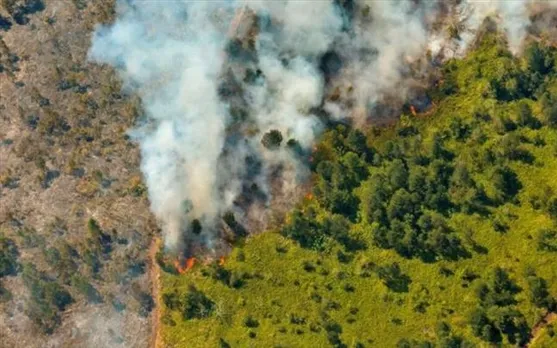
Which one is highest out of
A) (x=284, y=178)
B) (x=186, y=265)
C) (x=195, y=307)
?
(x=284, y=178)

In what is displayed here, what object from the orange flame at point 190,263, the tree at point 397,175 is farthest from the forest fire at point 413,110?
the orange flame at point 190,263

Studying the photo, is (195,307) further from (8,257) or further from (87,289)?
(8,257)

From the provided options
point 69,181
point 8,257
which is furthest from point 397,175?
point 8,257

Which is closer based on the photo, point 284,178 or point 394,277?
point 394,277

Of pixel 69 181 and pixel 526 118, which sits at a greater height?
pixel 526 118

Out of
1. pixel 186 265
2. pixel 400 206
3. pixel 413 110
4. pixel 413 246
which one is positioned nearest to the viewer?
pixel 413 246

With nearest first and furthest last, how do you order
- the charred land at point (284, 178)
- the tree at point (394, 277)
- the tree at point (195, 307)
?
the charred land at point (284, 178) < the tree at point (394, 277) < the tree at point (195, 307)

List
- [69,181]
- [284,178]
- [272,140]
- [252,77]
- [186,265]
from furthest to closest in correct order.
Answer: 1. [252,77]
2. [69,181]
3. [284,178]
4. [272,140]
5. [186,265]

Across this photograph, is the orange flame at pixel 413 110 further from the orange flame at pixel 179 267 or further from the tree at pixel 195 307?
the tree at pixel 195 307

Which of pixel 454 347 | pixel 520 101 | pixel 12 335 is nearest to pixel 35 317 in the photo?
pixel 12 335
